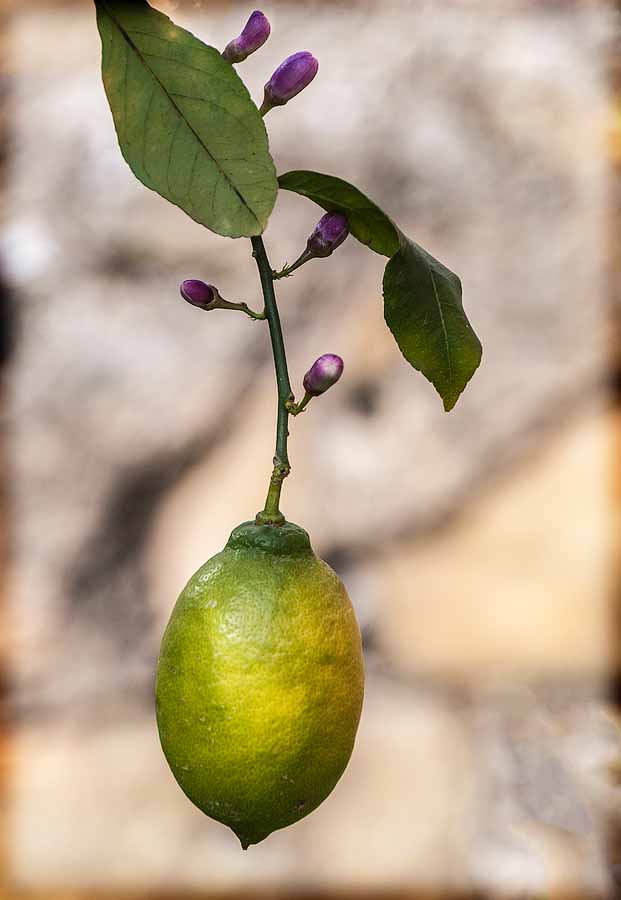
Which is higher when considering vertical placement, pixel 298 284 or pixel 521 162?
pixel 521 162

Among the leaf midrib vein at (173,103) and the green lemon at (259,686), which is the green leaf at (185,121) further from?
the green lemon at (259,686)

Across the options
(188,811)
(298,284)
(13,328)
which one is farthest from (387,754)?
(13,328)

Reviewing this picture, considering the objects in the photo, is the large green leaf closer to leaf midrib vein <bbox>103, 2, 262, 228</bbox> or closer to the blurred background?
leaf midrib vein <bbox>103, 2, 262, 228</bbox>

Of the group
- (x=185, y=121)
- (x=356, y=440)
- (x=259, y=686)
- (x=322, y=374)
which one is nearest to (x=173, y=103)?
(x=185, y=121)

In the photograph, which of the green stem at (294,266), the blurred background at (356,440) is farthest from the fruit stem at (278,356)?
the blurred background at (356,440)

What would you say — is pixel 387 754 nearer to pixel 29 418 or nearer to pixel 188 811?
pixel 188 811

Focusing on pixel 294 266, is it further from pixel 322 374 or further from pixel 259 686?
pixel 259 686

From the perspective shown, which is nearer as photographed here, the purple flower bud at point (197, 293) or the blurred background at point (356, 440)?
the purple flower bud at point (197, 293)
